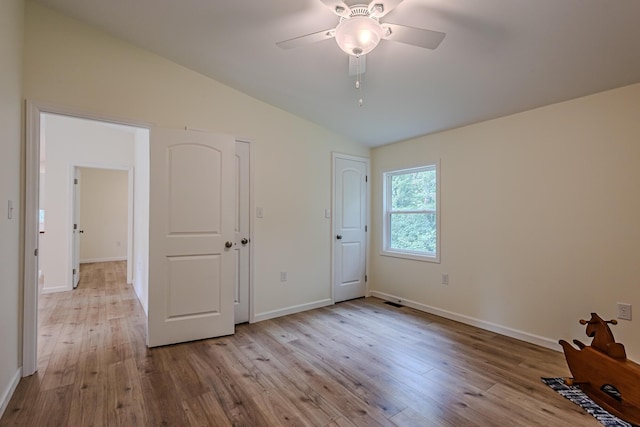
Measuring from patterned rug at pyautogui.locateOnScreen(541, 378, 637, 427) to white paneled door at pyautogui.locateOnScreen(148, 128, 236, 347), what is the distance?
2631 mm

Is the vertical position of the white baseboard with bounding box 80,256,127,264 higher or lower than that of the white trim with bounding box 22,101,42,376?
lower

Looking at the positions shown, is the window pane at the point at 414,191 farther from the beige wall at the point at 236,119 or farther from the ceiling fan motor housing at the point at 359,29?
the ceiling fan motor housing at the point at 359,29

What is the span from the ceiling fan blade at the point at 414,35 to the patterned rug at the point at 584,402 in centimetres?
229

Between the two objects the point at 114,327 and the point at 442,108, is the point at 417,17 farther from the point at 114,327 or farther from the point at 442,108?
the point at 114,327

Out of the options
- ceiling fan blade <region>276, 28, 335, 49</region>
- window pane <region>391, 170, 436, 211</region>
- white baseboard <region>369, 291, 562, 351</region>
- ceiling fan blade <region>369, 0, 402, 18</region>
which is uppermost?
ceiling fan blade <region>369, 0, 402, 18</region>

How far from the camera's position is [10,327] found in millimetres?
1983

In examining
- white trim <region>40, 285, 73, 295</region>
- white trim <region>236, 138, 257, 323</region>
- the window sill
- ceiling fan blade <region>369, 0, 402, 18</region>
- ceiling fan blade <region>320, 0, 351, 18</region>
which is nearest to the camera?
ceiling fan blade <region>369, 0, 402, 18</region>

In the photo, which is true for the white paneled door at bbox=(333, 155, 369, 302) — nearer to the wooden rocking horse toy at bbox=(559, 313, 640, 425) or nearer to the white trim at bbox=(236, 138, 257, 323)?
the white trim at bbox=(236, 138, 257, 323)

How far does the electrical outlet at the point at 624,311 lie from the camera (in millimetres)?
2322

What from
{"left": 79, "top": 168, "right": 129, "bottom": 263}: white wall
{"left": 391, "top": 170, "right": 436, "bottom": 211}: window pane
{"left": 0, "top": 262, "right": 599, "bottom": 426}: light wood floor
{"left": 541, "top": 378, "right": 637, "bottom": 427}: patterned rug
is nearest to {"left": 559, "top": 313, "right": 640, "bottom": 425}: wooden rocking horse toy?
{"left": 541, "top": 378, "right": 637, "bottom": 427}: patterned rug

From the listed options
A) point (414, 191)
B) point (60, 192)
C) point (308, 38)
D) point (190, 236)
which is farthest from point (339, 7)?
point (60, 192)

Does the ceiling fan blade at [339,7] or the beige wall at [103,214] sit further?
the beige wall at [103,214]

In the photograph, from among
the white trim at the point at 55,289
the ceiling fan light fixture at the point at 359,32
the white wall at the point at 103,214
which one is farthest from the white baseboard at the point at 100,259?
the ceiling fan light fixture at the point at 359,32

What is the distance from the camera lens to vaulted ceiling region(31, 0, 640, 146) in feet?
6.02
